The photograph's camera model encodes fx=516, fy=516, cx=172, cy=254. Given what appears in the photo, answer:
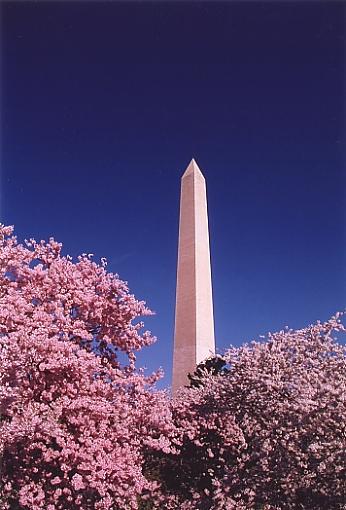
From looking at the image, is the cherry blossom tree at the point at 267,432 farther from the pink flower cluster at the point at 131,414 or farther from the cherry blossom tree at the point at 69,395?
the cherry blossom tree at the point at 69,395

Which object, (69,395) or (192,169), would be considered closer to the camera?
(69,395)

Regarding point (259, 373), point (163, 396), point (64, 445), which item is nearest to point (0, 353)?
point (64, 445)

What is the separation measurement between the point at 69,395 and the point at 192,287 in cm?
1122

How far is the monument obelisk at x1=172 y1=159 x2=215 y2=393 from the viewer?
693 inches

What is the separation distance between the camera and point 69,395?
740 cm

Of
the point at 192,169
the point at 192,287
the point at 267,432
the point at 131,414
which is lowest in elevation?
the point at 267,432

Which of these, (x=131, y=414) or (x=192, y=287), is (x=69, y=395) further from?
(x=192, y=287)

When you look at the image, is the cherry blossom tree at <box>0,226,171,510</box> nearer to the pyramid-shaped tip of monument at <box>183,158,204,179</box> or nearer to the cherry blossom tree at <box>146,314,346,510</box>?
the cherry blossom tree at <box>146,314,346,510</box>

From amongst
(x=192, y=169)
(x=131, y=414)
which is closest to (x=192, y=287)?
(x=192, y=169)

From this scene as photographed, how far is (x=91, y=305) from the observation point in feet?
27.6

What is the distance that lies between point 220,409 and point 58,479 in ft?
10.1

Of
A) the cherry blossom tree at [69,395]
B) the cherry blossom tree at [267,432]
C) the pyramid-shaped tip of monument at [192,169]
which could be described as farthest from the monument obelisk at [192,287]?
the cherry blossom tree at [69,395]

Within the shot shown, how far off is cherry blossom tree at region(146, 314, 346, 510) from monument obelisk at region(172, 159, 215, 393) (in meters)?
7.81

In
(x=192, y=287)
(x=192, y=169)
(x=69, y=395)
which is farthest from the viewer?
(x=192, y=169)
